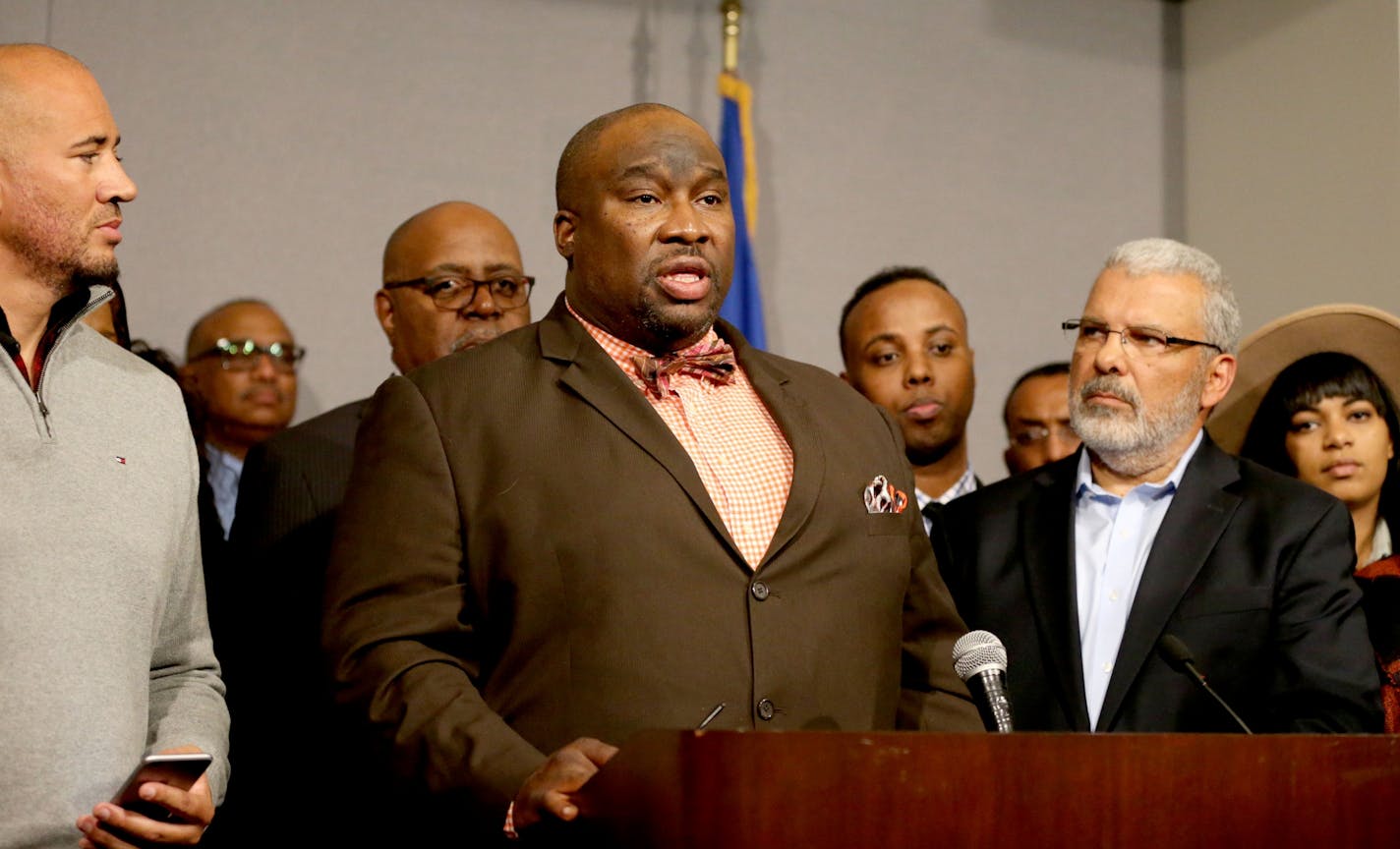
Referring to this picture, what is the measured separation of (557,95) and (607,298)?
342 centimetres

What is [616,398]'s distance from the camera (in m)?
2.43

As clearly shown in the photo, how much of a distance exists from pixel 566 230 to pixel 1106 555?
133cm

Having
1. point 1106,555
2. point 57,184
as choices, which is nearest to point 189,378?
point 57,184

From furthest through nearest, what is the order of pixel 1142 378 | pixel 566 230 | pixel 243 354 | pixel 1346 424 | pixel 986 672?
1. pixel 243 354
2. pixel 1346 424
3. pixel 1142 378
4. pixel 566 230
5. pixel 986 672

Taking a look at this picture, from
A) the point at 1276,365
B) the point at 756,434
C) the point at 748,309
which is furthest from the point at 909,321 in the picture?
the point at 756,434

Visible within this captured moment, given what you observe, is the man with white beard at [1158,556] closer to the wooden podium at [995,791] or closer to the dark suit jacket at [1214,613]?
the dark suit jacket at [1214,613]

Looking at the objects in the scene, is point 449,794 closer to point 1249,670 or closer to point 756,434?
point 756,434

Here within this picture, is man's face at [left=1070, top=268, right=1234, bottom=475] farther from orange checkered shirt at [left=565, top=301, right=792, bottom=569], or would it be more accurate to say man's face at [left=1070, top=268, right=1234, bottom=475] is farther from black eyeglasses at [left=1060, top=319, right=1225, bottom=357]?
orange checkered shirt at [left=565, top=301, right=792, bottom=569]

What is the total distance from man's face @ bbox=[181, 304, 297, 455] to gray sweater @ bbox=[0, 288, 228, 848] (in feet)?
6.91

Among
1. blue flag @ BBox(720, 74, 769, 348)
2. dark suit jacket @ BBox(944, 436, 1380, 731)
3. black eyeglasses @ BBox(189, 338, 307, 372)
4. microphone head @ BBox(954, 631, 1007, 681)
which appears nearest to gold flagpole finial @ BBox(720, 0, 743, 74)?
blue flag @ BBox(720, 74, 769, 348)

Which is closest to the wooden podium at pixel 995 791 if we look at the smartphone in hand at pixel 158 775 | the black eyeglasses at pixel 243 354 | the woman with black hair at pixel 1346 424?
the smartphone in hand at pixel 158 775

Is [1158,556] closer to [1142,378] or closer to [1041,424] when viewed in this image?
[1142,378]

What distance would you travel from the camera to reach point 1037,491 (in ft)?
11.2

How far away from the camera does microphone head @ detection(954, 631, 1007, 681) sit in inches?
81.9
